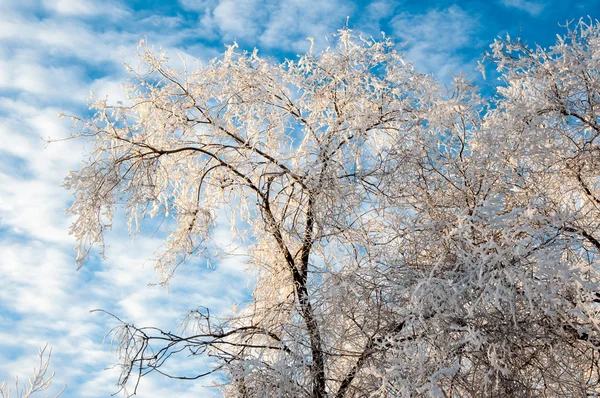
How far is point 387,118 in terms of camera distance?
25.1 feet

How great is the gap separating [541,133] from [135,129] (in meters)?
5.14

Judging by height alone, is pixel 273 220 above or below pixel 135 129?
below

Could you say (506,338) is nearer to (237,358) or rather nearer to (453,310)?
(453,310)

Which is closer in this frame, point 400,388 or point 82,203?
point 400,388

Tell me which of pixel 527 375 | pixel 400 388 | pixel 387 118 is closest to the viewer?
pixel 400 388

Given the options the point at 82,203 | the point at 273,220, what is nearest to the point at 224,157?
the point at 273,220

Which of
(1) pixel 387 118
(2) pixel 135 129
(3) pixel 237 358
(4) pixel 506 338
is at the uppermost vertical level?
(2) pixel 135 129

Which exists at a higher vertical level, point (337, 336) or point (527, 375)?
point (337, 336)

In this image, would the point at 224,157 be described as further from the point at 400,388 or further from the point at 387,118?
the point at 400,388

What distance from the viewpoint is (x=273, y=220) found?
7.44 meters

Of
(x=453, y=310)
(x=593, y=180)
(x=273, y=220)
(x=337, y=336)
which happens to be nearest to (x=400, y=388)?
(x=453, y=310)

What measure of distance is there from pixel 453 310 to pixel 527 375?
1405 mm

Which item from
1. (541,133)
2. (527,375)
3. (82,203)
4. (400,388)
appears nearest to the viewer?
(400,388)

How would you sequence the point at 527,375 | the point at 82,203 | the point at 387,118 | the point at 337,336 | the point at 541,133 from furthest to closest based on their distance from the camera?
the point at 387,118
the point at 82,203
the point at 541,133
the point at 337,336
the point at 527,375
